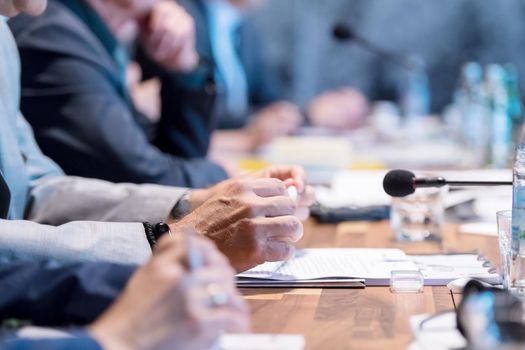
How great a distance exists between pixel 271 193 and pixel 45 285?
17.5 inches

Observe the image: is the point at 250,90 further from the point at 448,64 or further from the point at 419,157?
the point at 419,157

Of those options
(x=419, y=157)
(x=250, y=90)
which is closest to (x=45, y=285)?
(x=419, y=157)

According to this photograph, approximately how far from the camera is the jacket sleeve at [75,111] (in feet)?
6.67

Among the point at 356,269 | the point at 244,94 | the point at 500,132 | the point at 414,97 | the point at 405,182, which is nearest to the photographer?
the point at 356,269

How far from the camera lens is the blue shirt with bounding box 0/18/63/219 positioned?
62.0 inches

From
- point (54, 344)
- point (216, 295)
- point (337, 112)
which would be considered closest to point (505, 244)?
point (216, 295)

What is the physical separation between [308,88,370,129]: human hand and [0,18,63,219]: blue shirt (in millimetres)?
2386

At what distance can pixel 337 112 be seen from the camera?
412cm

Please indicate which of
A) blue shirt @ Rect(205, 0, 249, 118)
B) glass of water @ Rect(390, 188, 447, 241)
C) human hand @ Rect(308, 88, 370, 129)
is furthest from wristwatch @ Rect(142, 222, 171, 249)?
blue shirt @ Rect(205, 0, 249, 118)

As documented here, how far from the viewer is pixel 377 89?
5.59 metres

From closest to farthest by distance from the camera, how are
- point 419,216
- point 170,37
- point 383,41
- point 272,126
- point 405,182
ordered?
point 405,182 < point 419,216 < point 170,37 < point 272,126 < point 383,41

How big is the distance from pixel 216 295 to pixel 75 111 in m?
1.26

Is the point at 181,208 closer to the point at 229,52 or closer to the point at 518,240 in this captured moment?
the point at 518,240

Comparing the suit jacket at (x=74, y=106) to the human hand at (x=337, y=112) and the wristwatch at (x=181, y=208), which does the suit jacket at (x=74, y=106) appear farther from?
the human hand at (x=337, y=112)
